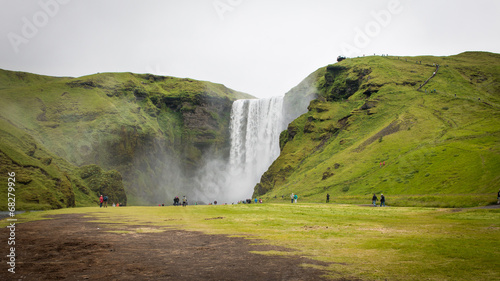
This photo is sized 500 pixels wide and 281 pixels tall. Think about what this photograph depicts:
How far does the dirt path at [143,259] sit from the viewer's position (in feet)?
34.5

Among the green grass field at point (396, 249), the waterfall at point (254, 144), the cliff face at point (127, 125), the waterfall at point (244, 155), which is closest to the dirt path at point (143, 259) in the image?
the green grass field at point (396, 249)

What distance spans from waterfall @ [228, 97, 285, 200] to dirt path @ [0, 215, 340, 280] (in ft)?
332

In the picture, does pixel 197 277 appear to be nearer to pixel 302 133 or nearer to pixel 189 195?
pixel 302 133

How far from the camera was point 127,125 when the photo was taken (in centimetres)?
11456

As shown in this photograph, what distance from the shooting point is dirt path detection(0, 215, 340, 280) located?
10523mm

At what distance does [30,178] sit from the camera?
139 ft

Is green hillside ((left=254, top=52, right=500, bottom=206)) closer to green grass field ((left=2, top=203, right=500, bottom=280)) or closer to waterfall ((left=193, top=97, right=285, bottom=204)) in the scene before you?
waterfall ((left=193, top=97, right=285, bottom=204))

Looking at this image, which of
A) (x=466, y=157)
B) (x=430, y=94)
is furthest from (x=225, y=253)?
(x=430, y=94)

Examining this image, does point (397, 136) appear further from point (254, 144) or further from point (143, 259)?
point (143, 259)

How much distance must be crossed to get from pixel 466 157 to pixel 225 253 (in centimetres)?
5494

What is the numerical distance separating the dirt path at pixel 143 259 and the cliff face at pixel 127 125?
56592 mm

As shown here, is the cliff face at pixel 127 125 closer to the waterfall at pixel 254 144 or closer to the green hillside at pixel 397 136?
the waterfall at pixel 254 144

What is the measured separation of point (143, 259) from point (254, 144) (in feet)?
368

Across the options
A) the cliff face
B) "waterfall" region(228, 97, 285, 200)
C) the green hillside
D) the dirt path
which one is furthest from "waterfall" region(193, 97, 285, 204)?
the dirt path
